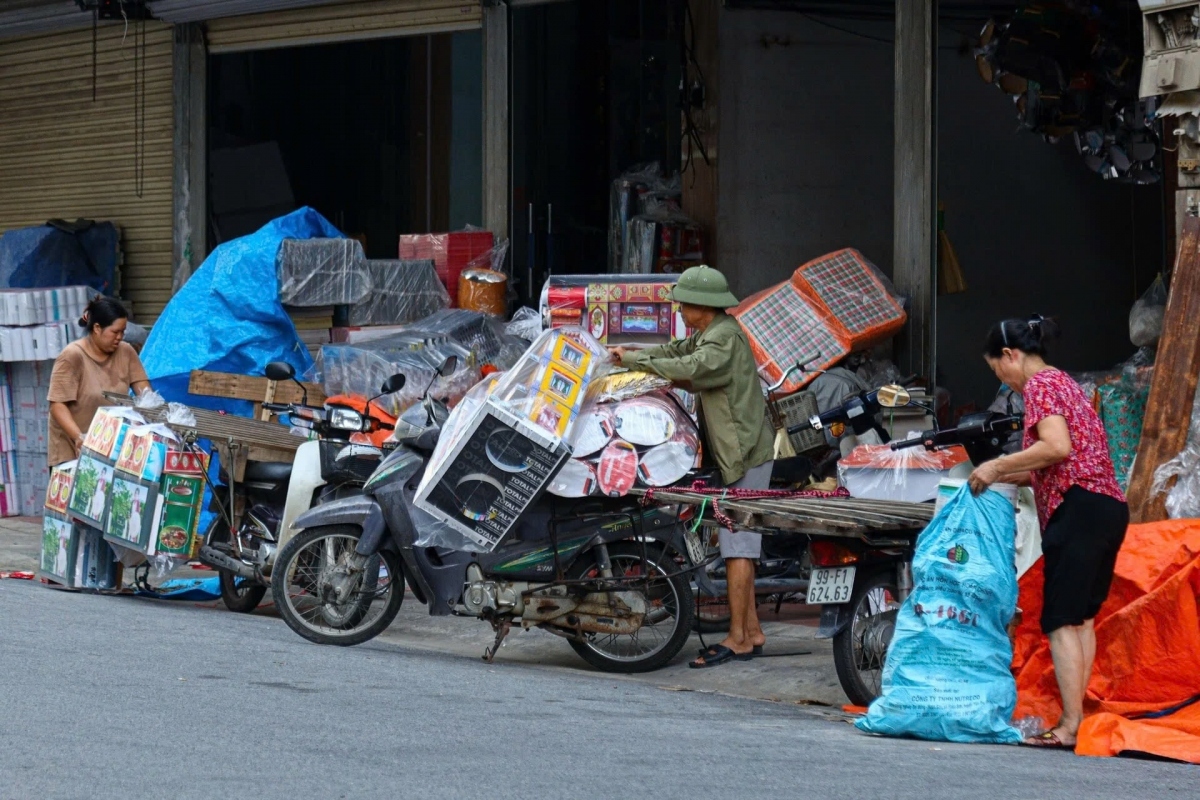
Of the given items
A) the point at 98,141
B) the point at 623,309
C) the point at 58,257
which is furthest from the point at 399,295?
the point at 98,141

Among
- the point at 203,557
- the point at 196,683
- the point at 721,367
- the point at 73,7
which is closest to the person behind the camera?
→ the point at 196,683

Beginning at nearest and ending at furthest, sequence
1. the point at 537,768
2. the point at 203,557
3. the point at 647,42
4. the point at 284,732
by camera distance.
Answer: the point at 537,768 < the point at 284,732 < the point at 203,557 < the point at 647,42

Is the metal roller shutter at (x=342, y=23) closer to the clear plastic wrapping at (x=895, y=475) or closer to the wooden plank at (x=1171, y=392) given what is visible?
the clear plastic wrapping at (x=895, y=475)

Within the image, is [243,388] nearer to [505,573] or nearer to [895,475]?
[505,573]

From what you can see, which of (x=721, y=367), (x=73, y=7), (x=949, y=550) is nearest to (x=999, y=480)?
(x=949, y=550)

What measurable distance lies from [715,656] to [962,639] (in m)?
2.02

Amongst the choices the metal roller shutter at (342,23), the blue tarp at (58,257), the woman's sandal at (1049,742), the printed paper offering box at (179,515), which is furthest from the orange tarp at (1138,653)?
the blue tarp at (58,257)

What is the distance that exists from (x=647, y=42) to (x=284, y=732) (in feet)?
31.2

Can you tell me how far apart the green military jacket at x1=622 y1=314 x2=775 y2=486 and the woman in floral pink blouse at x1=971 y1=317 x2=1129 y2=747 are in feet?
6.39

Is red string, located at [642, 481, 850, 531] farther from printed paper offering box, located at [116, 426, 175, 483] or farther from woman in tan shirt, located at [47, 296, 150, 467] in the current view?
woman in tan shirt, located at [47, 296, 150, 467]

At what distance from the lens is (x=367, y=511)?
8.24 metres

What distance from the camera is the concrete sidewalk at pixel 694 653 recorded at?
25.9ft

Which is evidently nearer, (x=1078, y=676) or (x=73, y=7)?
(x=1078, y=676)

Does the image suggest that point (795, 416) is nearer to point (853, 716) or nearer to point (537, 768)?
point (853, 716)
